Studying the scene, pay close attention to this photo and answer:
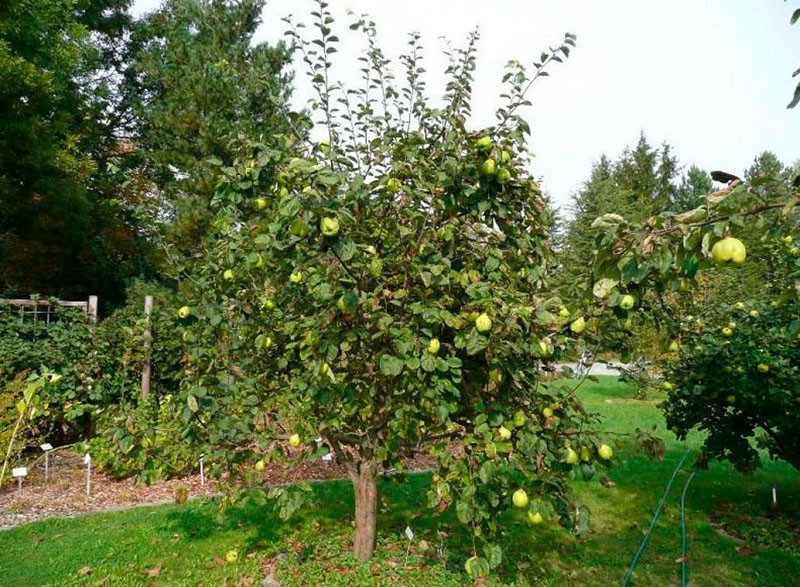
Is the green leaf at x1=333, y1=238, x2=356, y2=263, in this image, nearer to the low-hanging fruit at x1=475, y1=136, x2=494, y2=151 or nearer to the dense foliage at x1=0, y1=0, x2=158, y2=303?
the low-hanging fruit at x1=475, y1=136, x2=494, y2=151

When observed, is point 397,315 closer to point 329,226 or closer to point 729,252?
point 329,226

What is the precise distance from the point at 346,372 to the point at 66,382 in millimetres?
4732

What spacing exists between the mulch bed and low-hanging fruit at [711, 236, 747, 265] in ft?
10.4

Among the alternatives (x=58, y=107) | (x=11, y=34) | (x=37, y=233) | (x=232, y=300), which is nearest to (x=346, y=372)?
(x=232, y=300)

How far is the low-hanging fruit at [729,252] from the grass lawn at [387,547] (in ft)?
5.33

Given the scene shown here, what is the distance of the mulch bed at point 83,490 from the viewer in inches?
168

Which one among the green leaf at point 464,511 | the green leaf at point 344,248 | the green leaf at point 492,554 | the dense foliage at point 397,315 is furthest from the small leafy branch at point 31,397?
the green leaf at point 492,554

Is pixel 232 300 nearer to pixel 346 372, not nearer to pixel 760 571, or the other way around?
pixel 346 372

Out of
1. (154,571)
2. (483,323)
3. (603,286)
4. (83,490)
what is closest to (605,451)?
(483,323)

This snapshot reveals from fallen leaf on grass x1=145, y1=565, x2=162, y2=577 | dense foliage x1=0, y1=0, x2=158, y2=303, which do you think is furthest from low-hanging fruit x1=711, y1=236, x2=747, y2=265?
dense foliage x1=0, y1=0, x2=158, y2=303

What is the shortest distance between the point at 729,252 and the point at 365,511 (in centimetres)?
252

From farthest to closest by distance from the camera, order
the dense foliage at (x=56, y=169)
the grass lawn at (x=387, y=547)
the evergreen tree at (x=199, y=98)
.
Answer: the evergreen tree at (x=199, y=98) → the dense foliage at (x=56, y=169) → the grass lawn at (x=387, y=547)

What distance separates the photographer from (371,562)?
303 cm

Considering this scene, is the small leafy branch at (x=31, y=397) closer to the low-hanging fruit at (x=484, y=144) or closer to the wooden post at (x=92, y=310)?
the low-hanging fruit at (x=484, y=144)
